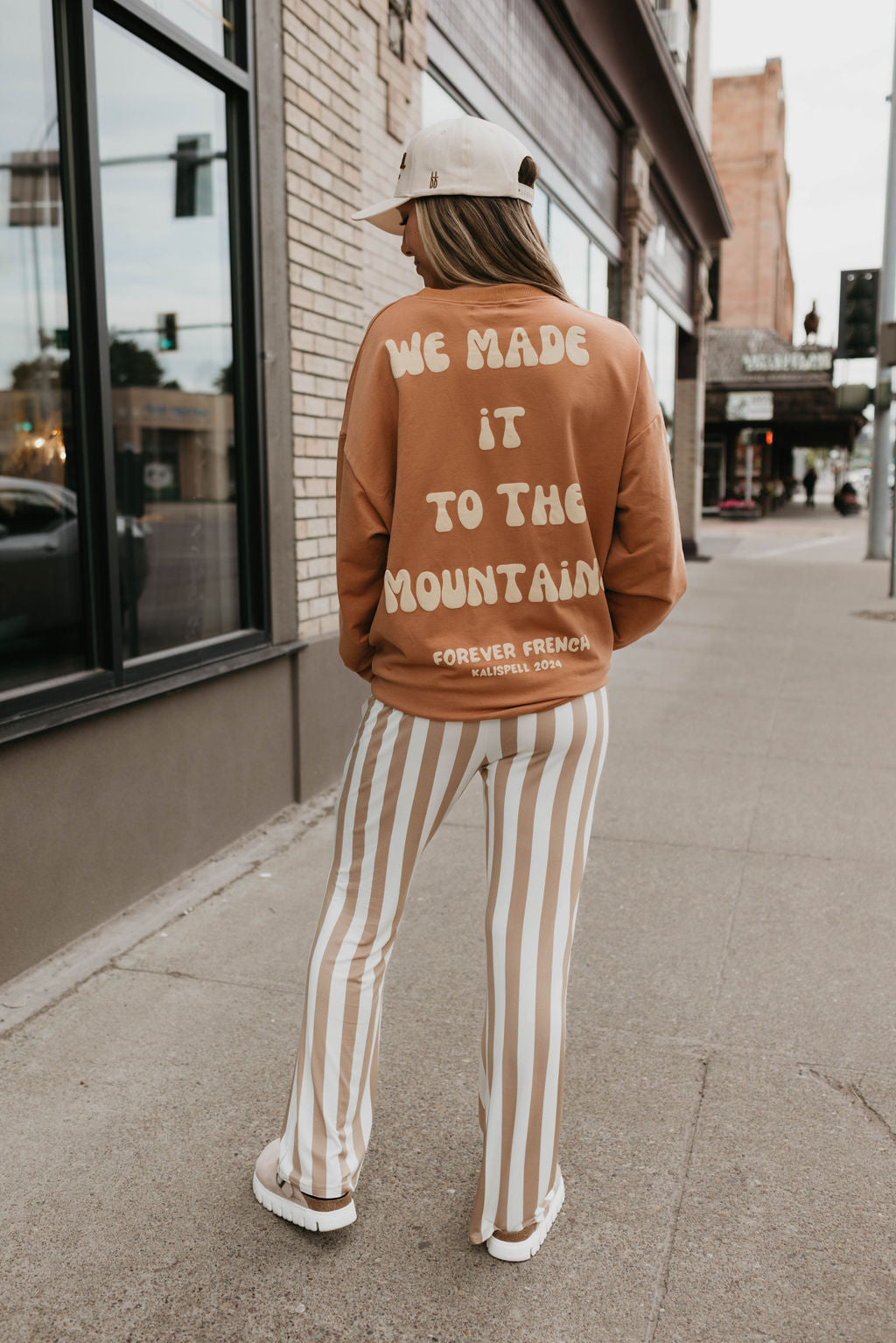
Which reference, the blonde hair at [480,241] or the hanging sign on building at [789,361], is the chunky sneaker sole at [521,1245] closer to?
the blonde hair at [480,241]

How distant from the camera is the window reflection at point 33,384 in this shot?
378 cm

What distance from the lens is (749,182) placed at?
44219 mm

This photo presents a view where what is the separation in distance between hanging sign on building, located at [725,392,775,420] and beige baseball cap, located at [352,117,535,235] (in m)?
33.2

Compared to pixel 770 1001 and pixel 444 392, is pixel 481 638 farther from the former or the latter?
pixel 770 1001

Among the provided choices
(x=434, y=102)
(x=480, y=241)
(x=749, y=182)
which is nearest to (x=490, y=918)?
(x=480, y=241)

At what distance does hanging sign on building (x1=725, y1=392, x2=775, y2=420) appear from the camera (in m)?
33.3

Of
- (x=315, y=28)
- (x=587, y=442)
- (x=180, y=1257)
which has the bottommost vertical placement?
(x=180, y=1257)

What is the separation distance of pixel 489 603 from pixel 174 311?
15.5 feet

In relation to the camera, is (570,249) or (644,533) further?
(570,249)

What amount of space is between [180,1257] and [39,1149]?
0.53 m

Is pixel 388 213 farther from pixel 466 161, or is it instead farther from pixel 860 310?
pixel 860 310

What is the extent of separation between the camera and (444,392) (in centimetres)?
185

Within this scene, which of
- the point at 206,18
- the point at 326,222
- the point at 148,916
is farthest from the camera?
the point at 326,222

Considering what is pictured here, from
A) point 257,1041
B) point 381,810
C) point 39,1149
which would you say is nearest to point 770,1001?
point 257,1041
